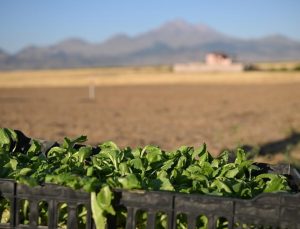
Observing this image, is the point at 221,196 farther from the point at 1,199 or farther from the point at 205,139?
the point at 205,139

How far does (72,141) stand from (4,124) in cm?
1160

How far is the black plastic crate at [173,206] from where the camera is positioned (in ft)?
6.18

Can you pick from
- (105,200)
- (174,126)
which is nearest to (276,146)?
(174,126)

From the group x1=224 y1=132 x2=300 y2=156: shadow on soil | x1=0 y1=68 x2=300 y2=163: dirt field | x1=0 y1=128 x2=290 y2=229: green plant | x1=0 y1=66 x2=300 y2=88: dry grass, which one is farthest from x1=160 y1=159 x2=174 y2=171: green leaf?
x1=0 y1=66 x2=300 y2=88: dry grass

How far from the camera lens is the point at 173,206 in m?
1.96

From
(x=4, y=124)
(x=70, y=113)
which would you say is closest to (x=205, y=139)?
(x=4, y=124)

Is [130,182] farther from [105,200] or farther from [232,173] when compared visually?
[232,173]

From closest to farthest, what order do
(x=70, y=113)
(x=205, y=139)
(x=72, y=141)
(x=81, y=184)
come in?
(x=81, y=184) < (x=72, y=141) < (x=205, y=139) < (x=70, y=113)

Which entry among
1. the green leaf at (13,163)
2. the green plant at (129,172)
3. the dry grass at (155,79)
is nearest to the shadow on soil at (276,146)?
the green plant at (129,172)

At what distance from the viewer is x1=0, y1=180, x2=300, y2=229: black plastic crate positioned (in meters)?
1.88

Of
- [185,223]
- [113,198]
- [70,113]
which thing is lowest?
[70,113]

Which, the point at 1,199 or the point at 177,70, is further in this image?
the point at 177,70

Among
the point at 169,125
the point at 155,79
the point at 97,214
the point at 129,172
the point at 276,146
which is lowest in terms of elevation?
the point at 155,79

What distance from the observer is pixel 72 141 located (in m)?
2.82
